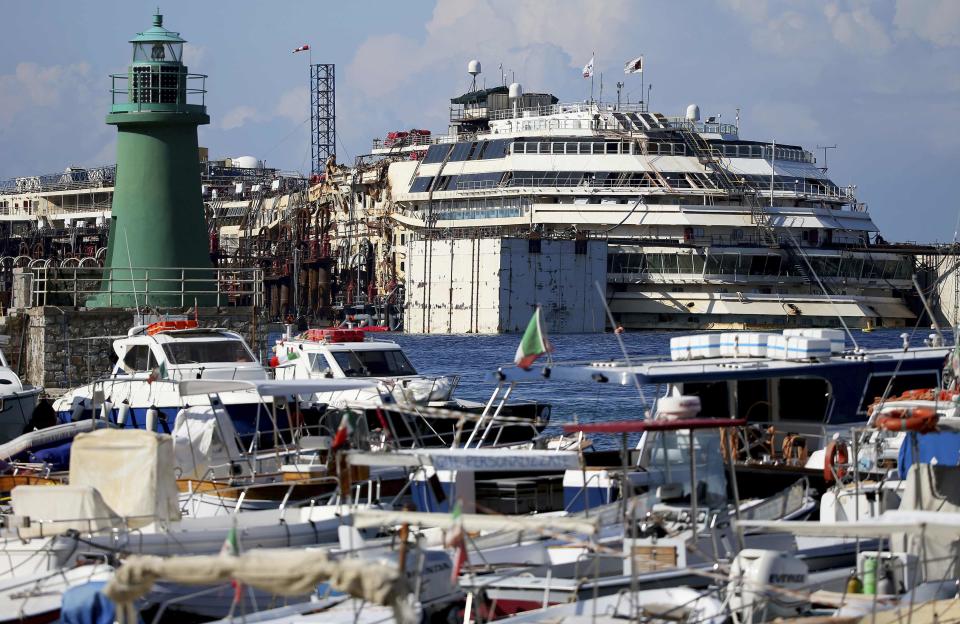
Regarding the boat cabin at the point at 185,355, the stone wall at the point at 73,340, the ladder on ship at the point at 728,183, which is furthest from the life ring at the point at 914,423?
the ladder on ship at the point at 728,183

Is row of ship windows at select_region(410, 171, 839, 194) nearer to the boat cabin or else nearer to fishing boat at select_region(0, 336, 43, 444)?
the boat cabin

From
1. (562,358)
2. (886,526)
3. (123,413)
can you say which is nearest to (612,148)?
(562,358)

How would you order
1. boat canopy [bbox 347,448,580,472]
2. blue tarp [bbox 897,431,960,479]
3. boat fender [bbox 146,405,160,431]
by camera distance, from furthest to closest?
boat fender [bbox 146,405,160,431] < blue tarp [bbox 897,431,960,479] < boat canopy [bbox 347,448,580,472]

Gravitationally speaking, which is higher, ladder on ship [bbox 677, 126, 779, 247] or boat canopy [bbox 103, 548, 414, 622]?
ladder on ship [bbox 677, 126, 779, 247]

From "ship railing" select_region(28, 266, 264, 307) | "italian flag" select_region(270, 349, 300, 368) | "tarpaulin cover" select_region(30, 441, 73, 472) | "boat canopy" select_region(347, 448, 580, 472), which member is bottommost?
"tarpaulin cover" select_region(30, 441, 73, 472)

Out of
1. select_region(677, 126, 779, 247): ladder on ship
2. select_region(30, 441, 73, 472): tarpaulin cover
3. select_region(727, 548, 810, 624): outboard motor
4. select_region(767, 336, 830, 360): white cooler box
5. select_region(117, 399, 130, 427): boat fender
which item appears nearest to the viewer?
select_region(727, 548, 810, 624): outboard motor

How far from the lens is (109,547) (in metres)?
14.6

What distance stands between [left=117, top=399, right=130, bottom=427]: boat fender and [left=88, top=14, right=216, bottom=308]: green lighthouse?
33.5 ft

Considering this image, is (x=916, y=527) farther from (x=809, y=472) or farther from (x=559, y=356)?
(x=559, y=356)

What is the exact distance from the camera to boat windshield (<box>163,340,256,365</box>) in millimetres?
26422

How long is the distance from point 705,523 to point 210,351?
13183 mm

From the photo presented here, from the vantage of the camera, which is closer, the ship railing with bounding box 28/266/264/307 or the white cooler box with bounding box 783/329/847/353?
the white cooler box with bounding box 783/329/847/353

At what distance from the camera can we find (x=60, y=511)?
15.2 metres

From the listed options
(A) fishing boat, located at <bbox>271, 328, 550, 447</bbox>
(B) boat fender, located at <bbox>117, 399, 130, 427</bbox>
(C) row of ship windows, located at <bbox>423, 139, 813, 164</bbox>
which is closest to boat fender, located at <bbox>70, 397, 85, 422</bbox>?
(B) boat fender, located at <bbox>117, 399, 130, 427</bbox>
